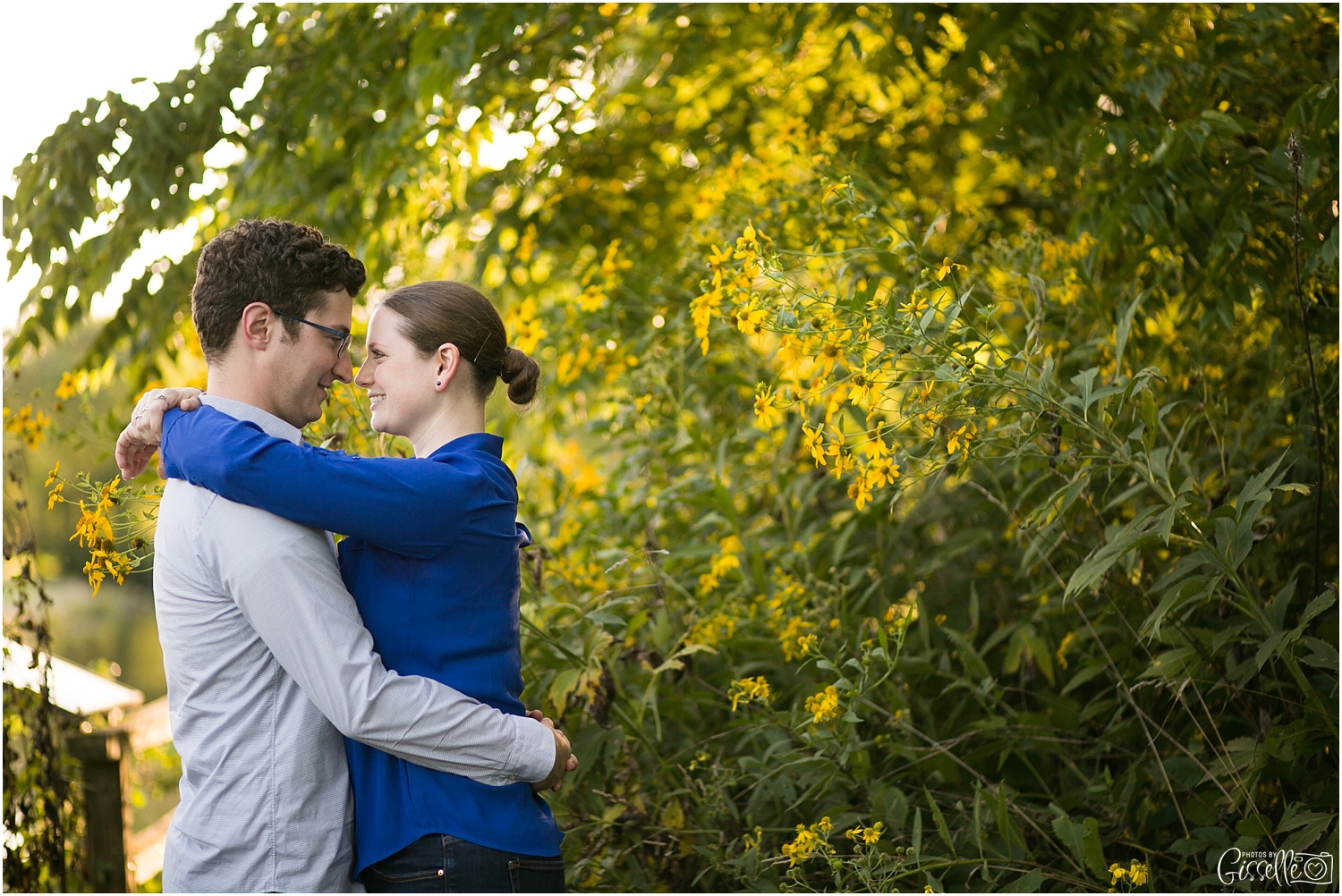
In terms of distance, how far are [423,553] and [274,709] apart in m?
0.27

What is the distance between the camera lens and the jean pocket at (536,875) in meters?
1.23

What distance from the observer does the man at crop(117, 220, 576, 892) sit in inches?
45.8

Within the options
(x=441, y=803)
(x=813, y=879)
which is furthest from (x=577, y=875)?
(x=441, y=803)

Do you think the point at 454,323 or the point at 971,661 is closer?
the point at 454,323

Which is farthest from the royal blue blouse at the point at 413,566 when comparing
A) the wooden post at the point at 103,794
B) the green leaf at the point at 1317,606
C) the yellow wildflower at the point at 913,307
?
the wooden post at the point at 103,794

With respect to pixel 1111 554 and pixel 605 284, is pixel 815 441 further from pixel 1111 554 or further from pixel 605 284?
pixel 605 284

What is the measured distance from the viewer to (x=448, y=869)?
1202 mm

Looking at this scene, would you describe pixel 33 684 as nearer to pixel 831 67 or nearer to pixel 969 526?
pixel 969 526

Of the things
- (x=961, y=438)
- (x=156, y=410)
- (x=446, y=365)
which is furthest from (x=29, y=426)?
(x=961, y=438)

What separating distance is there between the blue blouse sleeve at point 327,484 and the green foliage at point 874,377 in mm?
606

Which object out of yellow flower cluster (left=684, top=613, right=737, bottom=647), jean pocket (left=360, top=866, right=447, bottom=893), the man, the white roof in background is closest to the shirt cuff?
the man

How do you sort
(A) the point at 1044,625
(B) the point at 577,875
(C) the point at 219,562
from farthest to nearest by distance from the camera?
1. (A) the point at 1044,625
2. (B) the point at 577,875
3. (C) the point at 219,562

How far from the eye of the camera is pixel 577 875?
1.87 m

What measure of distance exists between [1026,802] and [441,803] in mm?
1444
